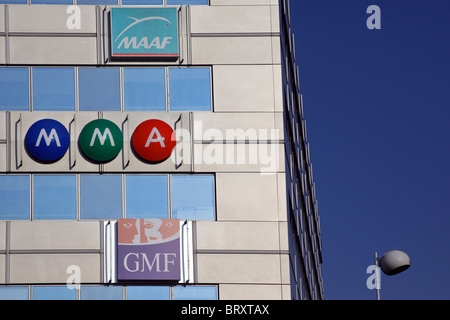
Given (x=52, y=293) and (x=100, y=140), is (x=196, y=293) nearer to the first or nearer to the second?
(x=52, y=293)

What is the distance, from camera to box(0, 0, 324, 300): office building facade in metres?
26.2

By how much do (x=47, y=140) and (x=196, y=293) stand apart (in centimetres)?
592

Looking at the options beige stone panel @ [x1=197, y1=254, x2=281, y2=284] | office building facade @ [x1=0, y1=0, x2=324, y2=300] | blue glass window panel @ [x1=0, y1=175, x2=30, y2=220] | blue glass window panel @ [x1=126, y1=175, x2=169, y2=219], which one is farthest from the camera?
blue glass window panel @ [x1=126, y1=175, x2=169, y2=219]

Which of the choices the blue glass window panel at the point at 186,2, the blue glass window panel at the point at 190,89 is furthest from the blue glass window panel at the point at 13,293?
the blue glass window panel at the point at 186,2

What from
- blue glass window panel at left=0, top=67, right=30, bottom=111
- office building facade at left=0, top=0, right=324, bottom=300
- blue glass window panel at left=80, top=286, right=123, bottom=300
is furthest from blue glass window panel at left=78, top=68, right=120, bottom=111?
blue glass window panel at left=80, top=286, right=123, bottom=300

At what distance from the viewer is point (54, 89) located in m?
27.6

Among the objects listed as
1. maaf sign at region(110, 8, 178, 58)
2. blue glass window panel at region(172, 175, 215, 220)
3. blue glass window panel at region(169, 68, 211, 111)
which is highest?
maaf sign at region(110, 8, 178, 58)

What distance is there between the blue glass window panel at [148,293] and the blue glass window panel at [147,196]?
1.98m

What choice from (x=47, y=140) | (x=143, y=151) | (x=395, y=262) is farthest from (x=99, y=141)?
(x=395, y=262)

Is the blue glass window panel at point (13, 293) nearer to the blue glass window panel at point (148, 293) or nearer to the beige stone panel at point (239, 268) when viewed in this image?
the blue glass window panel at point (148, 293)

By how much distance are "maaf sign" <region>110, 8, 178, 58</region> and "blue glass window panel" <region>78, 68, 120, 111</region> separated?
0.62m

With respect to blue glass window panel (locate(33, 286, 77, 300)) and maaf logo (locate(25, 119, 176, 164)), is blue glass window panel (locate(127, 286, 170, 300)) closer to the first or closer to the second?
blue glass window panel (locate(33, 286, 77, 300))

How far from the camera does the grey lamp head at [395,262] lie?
87.8 ft
